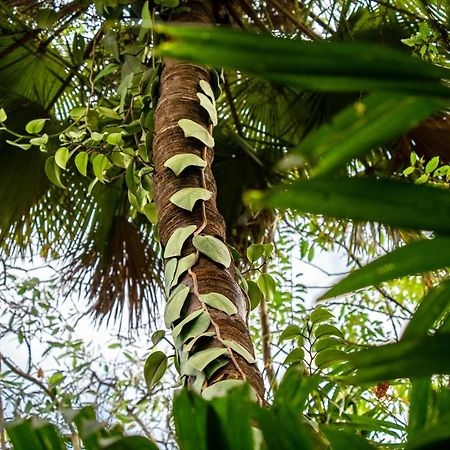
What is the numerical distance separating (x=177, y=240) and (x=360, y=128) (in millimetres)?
664

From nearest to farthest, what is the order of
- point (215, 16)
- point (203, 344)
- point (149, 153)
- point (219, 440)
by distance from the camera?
point (219, 440) < point (203, 344) < point (149, 153) < point (215, 16)

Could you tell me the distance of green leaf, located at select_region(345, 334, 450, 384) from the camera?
222mm

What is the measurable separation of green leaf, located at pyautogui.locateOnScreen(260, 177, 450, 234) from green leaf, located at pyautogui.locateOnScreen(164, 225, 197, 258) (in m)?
0.64

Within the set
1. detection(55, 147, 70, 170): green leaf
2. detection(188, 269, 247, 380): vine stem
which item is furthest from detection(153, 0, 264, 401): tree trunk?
detection(55, 147, 70, 170): green leaf

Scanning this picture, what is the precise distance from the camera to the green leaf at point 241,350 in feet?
2.41

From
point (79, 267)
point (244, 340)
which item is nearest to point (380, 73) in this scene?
point (244, 340)

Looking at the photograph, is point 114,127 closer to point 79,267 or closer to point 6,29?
point 6,29

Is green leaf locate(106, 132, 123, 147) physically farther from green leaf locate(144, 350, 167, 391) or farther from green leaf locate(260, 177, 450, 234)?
green leaf locate(260, 177, 450, 234)

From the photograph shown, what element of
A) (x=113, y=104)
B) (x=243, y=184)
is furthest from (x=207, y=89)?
(x=243, y=184)

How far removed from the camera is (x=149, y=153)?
1173 millimetres

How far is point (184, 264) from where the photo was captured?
0.86m

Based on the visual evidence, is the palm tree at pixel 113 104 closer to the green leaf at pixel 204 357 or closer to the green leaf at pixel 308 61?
the green leaf at pixel 204 357

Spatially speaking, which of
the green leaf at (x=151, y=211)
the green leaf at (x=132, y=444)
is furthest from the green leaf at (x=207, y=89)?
the green leaf at (x=132, y=444)

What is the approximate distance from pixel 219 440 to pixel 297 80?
192 mm
